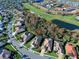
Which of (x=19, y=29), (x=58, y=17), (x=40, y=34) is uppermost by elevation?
(x=19, y=29)

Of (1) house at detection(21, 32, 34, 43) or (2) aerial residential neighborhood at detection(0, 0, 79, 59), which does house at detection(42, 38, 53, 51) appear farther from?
(1) house at detection(21, 32, 34, 43)

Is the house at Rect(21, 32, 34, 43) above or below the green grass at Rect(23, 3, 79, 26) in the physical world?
above

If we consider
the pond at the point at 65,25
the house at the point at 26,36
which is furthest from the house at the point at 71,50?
the pond at the point at 65,25

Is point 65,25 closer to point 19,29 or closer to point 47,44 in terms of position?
point 19,29

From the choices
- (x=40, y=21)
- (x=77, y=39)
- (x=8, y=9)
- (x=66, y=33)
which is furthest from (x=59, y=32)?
(x=8, y=9)

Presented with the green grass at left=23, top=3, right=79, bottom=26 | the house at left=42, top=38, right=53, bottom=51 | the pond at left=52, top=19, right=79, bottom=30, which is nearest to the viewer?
the house at left=42, top=38, right=53, bottom=51

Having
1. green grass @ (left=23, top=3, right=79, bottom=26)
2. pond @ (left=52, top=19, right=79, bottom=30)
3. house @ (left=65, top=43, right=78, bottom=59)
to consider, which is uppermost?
house @ (left=65, top=43, right=78, bottom=59)

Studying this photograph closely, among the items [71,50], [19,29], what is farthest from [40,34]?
[71,50]

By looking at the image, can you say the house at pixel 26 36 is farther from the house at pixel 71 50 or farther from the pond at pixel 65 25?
the pond at pixel 65 25

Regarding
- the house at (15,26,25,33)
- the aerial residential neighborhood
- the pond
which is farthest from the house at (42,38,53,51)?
the pond
